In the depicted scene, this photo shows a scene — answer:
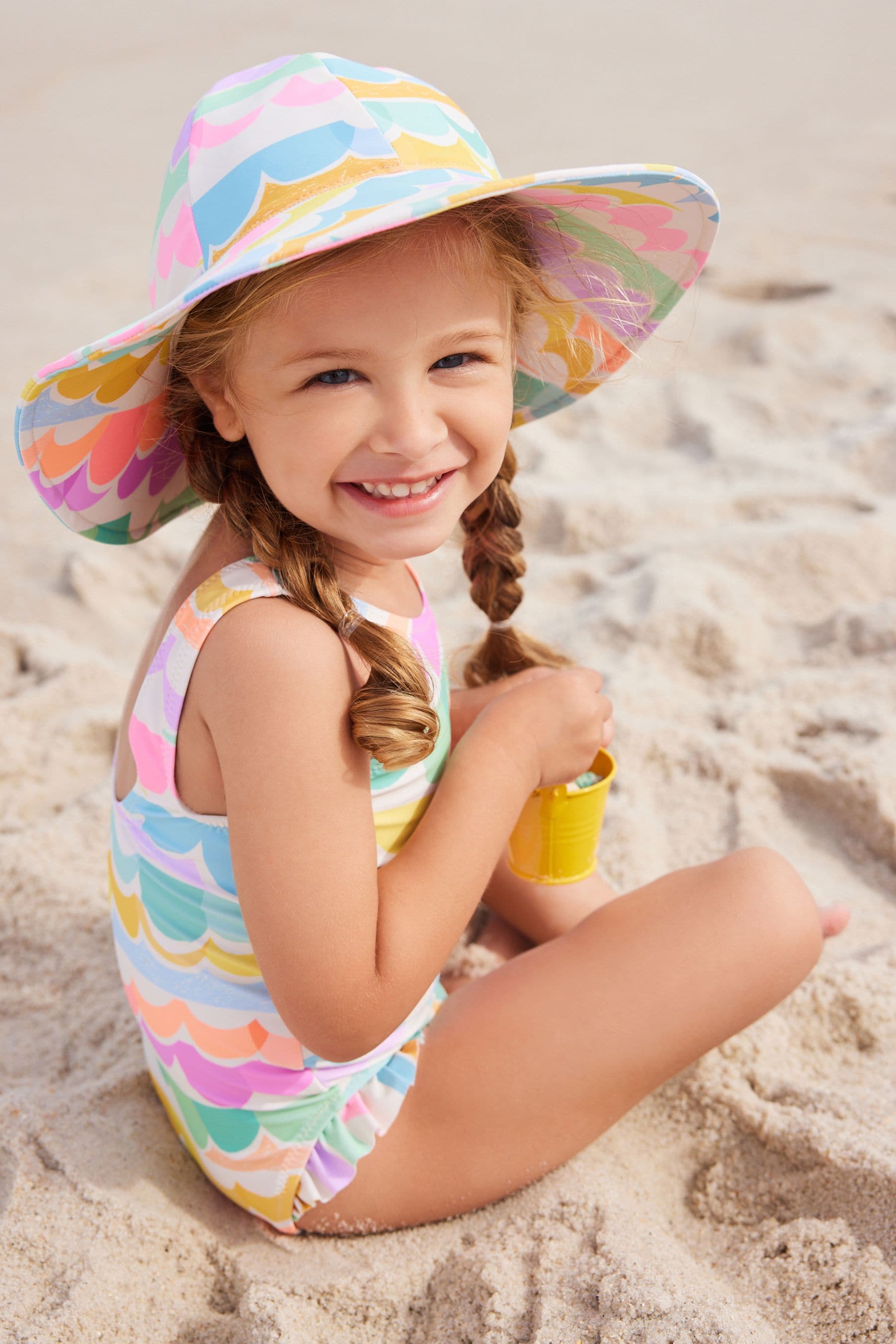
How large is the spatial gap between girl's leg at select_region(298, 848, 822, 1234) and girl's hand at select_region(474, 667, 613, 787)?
228mm

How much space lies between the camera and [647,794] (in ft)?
7.13

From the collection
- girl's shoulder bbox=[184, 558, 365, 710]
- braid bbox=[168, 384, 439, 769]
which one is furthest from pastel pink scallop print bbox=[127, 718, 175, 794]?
braid bbox=[168, 384, 439, 769]

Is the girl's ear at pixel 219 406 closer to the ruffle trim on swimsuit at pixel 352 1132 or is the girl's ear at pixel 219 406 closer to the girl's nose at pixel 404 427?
the girl's nose at pixel 404 427

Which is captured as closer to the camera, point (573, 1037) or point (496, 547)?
point (573, 1037)

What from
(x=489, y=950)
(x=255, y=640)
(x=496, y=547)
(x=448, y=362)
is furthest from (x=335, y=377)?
(x=489, y=950)

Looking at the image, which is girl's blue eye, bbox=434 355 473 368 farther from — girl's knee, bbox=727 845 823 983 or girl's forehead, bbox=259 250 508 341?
girl's knee, bbox=727 845 823 983

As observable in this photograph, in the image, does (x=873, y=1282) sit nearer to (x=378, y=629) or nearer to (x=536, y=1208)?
(x=536, y=1208)

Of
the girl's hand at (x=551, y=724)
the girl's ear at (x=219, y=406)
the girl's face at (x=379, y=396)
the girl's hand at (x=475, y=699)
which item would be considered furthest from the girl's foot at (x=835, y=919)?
the girl's ear at (x=219, y=406)

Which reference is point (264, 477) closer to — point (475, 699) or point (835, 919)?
point (475, 699)

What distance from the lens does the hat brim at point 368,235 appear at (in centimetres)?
111

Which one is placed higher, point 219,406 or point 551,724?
point 219,406

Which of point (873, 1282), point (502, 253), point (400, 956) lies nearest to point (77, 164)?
point (502, 253)

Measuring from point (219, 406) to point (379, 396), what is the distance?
22cm

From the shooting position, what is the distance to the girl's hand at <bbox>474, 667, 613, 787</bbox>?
4.95ft
